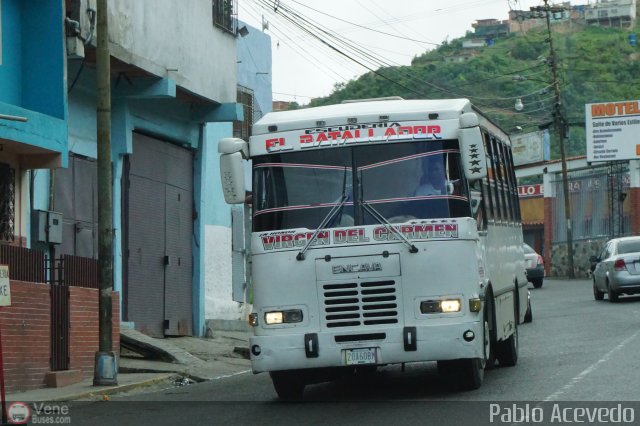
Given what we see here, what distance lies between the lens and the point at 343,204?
1413 cm

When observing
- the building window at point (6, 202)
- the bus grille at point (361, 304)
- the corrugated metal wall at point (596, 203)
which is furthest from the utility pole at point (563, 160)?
the bus grille at point (361, 304)

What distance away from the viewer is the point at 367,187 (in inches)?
558

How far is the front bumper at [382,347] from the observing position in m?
13.7

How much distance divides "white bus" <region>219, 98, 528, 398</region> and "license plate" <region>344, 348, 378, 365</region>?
0.04 ft

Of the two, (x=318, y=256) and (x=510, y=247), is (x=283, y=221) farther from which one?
(x=510, y=247)

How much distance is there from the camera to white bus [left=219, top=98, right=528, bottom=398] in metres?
13.8

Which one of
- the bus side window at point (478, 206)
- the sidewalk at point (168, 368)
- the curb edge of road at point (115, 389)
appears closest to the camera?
the bus side window at point (478, 206)

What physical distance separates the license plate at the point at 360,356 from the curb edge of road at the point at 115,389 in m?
3.96

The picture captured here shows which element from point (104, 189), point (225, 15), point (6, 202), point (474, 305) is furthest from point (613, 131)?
point (474, 305)

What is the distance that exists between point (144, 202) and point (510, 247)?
8736 mm

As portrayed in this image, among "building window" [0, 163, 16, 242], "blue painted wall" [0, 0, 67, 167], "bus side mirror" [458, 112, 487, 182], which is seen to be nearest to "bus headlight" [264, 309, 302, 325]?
"bus side mirror" [458, 112, 487, 182]

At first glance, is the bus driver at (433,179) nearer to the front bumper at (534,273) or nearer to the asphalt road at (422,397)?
the asphalt road at (422,397)

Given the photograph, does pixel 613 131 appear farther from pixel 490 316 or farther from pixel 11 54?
pixel 490 316

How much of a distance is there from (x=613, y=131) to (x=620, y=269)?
93.8 ft
